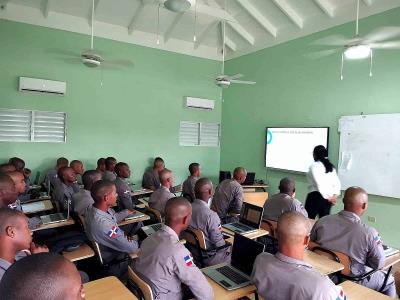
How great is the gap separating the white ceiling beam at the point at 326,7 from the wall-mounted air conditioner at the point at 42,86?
5157 millimetres

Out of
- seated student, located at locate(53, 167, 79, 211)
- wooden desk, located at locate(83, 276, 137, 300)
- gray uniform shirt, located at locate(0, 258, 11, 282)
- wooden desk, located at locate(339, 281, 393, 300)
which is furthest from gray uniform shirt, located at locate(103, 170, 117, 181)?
wooden desk, located at locate(339, 281, 393, 300)

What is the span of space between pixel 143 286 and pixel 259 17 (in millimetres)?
6099

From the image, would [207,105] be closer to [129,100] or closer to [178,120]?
[178,120]

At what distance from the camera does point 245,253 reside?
2230mm

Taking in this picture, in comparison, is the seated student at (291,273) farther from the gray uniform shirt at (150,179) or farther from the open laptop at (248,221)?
the gray uniform shirt at (150,179)

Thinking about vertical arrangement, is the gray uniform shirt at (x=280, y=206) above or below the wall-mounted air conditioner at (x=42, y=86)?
below

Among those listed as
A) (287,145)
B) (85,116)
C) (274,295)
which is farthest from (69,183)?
(287,145)

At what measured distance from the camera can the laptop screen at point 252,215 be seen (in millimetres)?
3351

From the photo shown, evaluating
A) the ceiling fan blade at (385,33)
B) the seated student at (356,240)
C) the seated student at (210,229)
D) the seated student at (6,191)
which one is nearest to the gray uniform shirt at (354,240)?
the seated student at (356,240)

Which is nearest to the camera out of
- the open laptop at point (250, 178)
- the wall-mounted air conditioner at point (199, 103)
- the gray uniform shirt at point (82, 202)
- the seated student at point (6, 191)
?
the seated student at point (6, 191)

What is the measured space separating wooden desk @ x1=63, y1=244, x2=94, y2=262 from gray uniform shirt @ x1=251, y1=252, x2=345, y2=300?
1541mm

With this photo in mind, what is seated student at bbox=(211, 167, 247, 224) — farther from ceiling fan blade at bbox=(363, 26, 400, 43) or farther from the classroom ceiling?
ceiling fan blade at bbox=(363, 26, 400, 43)

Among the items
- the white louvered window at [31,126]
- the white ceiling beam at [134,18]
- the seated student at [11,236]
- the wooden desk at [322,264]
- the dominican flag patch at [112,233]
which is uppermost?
the white ceiling beam at [134,18]

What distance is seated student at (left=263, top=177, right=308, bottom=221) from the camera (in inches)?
139
